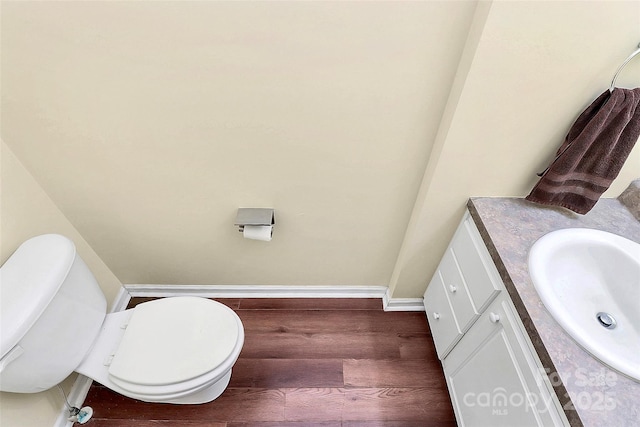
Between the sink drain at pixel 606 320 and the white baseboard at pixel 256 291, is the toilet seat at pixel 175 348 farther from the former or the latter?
the sink drain at pixel 606 320

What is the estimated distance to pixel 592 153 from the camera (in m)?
0.95

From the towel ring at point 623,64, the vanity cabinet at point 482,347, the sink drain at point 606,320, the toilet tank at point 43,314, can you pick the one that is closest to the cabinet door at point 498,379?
the vanity cabinet at point 482,347

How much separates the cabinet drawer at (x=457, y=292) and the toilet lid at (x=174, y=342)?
0.88 metres

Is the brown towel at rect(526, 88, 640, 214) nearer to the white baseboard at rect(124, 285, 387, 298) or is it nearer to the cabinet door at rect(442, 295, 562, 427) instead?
the cabinet door at rect(442, 295, 562, 427)

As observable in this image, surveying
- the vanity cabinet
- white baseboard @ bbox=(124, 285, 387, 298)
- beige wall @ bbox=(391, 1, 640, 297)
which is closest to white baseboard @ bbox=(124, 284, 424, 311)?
white baseboard @ bbox=(124, 285, 387, 298)

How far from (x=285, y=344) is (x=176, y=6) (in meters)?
1.46

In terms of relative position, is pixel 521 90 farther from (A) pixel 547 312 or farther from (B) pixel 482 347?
(B) pixel 482 347

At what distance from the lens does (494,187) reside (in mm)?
1132

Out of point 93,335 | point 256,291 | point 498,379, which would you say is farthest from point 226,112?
point 498,379

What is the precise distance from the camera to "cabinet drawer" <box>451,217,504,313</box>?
3.37ft

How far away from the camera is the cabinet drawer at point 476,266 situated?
40.5 inches

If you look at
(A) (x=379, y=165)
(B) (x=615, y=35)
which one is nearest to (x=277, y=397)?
(A) (x=379, y=165)

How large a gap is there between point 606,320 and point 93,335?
5.67 feet

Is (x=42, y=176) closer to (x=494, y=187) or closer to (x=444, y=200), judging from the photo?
(x=444, y=200)
